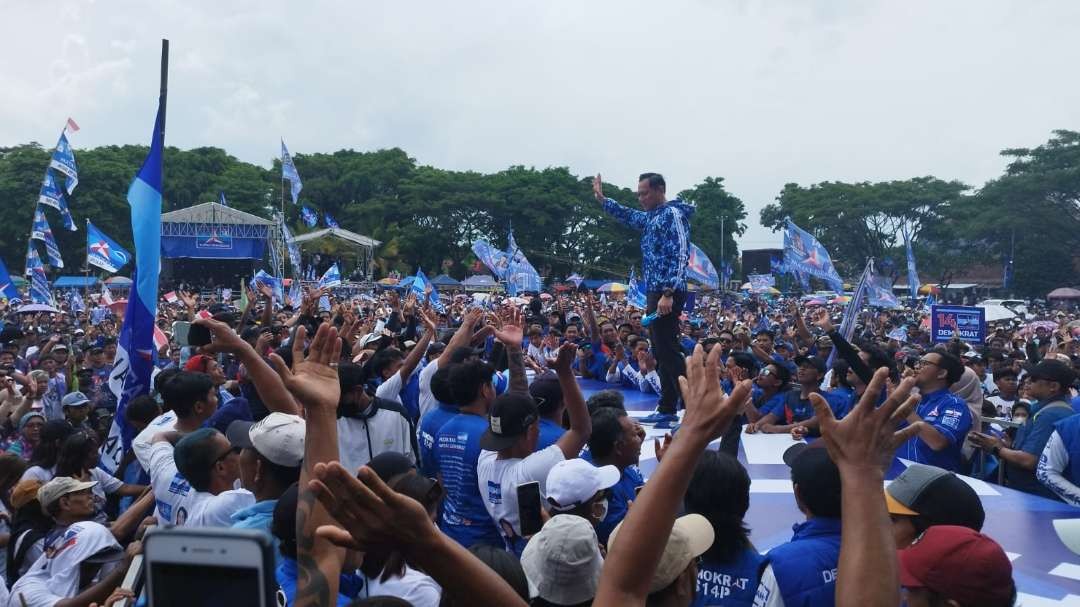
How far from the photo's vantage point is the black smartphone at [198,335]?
3755mm

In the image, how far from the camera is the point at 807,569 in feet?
8.09

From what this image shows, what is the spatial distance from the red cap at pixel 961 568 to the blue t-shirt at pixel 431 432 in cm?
296

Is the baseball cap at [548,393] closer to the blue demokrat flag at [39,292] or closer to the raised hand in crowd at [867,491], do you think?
the raised hand in crowd at [867,491]

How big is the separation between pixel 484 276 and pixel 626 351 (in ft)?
133

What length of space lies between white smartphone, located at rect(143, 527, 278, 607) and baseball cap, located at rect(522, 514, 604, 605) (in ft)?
3.90

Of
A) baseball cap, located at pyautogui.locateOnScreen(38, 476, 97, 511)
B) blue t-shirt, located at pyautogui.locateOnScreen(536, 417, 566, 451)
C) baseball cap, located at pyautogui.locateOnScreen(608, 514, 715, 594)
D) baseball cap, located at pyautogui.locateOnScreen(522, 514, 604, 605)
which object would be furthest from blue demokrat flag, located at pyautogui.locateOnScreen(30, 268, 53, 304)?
baseball cap, located at pyautogui.locateOnScreen(608, 514, 715, 594)

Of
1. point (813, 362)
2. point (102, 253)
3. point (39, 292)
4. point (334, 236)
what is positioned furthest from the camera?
point (334, 236)

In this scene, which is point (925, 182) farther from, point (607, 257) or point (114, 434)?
point (114, 434)

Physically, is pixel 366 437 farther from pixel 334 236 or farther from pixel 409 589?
pixel 334 236

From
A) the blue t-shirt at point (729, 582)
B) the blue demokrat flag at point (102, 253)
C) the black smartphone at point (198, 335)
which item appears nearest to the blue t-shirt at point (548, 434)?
the blue t-shirt at point (729, 582)

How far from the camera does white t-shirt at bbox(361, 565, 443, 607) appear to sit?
263 cm

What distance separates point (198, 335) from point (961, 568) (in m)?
3.33

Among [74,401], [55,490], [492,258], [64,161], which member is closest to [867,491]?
[55,490]

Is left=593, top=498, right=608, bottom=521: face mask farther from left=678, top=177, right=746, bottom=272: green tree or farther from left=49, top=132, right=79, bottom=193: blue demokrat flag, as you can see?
left=678, top=177, right=746, bottom=272: green tree
